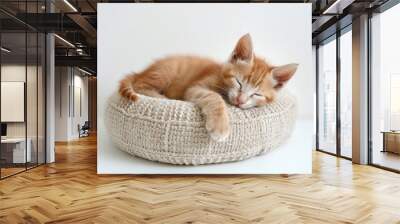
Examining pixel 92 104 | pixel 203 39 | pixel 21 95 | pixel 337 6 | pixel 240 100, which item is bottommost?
pixel 240 100

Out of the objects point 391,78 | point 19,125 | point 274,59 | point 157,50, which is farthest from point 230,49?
point 19,125

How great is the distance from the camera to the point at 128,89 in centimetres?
416

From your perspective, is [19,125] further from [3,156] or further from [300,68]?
[300,68]

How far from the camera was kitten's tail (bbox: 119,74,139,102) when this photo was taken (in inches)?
157

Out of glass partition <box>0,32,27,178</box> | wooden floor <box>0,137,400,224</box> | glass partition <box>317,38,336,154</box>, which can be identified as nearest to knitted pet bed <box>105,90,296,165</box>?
wooden floor <box>0,137,400,224</box>

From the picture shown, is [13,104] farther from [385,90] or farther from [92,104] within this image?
[92,104]

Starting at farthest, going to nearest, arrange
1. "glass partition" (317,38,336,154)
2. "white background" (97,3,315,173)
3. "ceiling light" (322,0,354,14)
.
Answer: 1. "glass partition" (317,38,336,154)
2. "ceiling light" (322,0,354,14)
3. "white background" (97,3,315,173)

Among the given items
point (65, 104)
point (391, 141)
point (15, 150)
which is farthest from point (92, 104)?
point (391, 141)

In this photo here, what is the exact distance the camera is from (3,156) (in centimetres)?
484

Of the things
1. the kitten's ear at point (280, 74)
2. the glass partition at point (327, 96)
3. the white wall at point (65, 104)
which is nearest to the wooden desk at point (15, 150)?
the kitten's ear at point (280, 74)

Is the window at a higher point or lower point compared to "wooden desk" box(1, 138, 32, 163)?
higher

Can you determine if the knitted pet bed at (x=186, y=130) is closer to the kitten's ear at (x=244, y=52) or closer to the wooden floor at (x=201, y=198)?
the wooden floor at (x=201, y=198)

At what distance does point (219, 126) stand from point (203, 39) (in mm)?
1597

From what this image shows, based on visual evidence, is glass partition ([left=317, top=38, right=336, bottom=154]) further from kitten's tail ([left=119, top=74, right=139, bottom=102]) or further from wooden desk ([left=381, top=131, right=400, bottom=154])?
kitten's tail ([left=119, top=74, right=139, bottom=102])
